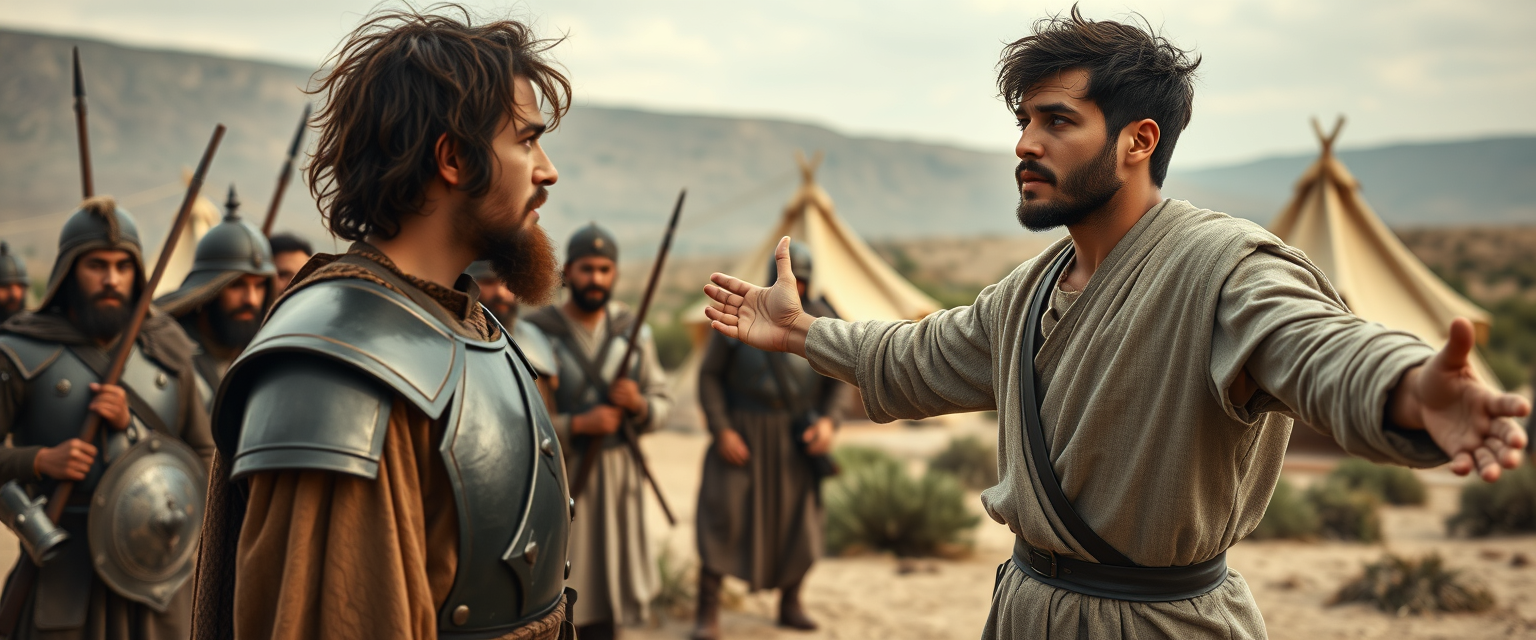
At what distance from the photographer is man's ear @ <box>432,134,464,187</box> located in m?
1.86

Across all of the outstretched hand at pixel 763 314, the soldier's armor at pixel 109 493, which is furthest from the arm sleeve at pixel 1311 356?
the soldier's armor at pixel 109 493

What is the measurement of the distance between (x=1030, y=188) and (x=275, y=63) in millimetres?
92110

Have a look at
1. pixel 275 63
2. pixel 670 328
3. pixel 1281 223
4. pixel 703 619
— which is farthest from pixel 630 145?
pixel 703 619

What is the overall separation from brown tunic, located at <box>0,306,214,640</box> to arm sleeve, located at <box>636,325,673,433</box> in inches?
78.0

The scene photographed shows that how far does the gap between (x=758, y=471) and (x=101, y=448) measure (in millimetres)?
3123

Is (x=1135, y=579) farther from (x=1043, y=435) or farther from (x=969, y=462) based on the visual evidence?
(x=969, y=462)

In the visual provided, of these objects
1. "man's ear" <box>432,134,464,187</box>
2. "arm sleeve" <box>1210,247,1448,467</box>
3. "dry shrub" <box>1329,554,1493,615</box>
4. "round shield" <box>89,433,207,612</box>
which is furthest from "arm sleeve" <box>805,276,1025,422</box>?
"dry shrub" <box>1329,554,1493,615</box>

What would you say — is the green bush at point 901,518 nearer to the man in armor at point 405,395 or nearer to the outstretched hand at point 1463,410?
the man in armor at point 405,395

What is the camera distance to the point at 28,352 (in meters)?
3.44

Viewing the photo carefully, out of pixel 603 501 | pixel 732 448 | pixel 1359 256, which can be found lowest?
pixel 603 501

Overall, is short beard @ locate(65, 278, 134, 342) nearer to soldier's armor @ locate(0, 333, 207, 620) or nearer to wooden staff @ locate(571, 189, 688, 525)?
soldier's armor @ locate(0, 333, 207, 620)

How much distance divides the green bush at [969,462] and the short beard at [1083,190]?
9.32 meters

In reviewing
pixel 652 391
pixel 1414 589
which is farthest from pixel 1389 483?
pixel 652 391

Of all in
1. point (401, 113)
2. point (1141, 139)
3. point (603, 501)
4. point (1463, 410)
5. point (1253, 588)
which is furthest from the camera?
point (1253, 588)
